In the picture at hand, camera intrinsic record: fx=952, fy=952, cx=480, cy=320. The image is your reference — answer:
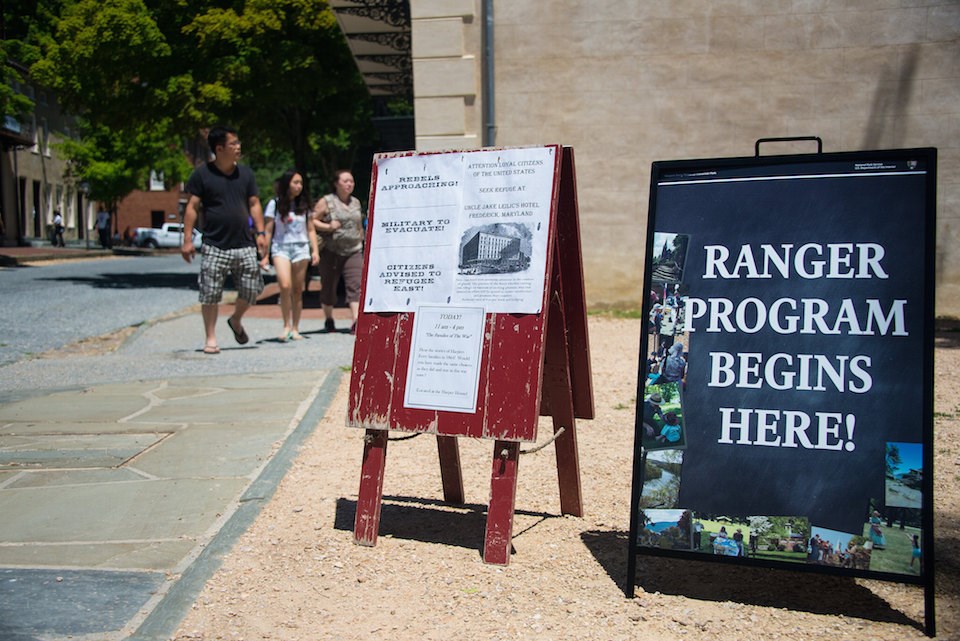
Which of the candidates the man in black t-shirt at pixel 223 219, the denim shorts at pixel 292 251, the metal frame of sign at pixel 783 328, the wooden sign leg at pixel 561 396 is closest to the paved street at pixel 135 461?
the man in black t-shirt at pixel 223 219

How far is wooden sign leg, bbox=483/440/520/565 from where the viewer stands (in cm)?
381

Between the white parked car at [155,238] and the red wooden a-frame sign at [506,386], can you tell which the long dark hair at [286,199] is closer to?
the red wooden a-frame sign at [506,386]

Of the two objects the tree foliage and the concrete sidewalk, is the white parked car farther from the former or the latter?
the concrete sidewalk

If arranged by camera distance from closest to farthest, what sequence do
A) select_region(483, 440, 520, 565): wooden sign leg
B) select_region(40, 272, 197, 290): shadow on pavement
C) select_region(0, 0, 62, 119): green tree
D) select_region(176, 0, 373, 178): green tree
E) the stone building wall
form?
select_region(483, 440, 520, 565): wooden sign leg, the stone building wall, select_region(176, 0, 373, 178): green tree, select_region(40, 272, 197, 290): shadow on pavement, select_region(0, 0, 62, 119): green tree

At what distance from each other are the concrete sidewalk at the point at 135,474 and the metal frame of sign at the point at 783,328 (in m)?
1.85

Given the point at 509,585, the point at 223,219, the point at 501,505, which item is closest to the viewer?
the point at 509,585

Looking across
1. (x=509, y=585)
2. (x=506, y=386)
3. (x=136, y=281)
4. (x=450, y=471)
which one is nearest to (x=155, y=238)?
(x=136, y=281)

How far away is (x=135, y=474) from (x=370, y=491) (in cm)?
174

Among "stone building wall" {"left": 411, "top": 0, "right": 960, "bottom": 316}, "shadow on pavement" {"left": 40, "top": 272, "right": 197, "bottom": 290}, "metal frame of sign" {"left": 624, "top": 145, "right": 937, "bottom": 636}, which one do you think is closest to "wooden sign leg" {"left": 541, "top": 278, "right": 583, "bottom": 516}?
"metal frame of sign" {"left": 624, "top": 145, "right": 937, "bottom": 636}

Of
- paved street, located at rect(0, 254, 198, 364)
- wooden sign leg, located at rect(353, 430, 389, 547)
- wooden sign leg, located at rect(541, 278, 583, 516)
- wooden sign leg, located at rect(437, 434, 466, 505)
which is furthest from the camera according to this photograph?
paved street, located at rect(0, 254, 198, 364)

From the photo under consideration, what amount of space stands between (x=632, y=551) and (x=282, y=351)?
6822mm

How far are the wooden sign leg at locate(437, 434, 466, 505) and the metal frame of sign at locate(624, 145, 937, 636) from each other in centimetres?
127

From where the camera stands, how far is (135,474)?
5.12 m

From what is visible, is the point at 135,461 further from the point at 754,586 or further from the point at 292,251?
the point at 292,251
